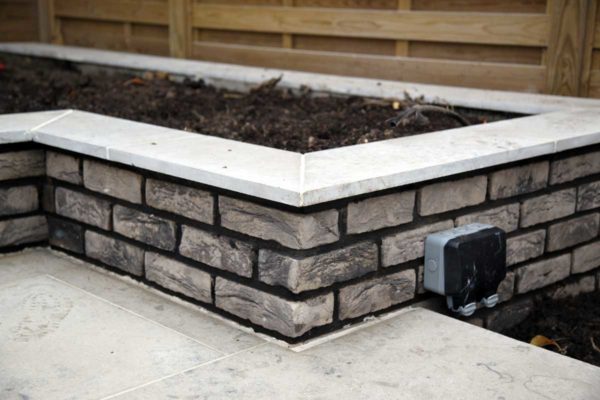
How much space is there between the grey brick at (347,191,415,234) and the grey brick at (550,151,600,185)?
932 millimetres

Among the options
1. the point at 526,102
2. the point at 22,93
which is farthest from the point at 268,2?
the point at 526,102

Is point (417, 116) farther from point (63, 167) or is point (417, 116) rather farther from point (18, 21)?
point (18, 21)

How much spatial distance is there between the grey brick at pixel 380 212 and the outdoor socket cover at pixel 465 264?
0.18 meters

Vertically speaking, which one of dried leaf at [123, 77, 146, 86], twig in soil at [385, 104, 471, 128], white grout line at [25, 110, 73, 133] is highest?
twig in soil at [385, 104, 471, 128]

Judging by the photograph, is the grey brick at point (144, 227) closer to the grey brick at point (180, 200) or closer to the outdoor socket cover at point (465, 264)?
the grey brick at point (180, 200)

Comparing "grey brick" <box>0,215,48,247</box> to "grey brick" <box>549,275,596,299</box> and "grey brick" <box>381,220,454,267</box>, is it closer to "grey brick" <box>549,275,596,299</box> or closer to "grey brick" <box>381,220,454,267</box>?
"grey brick" <box>381,220,454,267</box>

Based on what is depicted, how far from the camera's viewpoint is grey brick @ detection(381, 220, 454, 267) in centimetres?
330

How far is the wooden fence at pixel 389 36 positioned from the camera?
5.06 metres

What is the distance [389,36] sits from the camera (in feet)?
19.2

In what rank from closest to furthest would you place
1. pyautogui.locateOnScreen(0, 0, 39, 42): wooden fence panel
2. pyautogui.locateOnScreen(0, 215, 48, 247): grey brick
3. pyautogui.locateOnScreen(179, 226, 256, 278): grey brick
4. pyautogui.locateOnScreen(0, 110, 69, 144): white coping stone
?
pyautogui.locateOnScreen(179, 226, 256, 278): grey brick → pyautogui.locateOnScreen(0, 110, 69, 144): white coping stone → pyautogui.locateOnScreen(0, 215, 48, 247): grey brick → pyautogui.locateOnScreen(0, 0, 39, 42): wooden fence panel

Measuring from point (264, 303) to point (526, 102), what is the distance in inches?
90.4

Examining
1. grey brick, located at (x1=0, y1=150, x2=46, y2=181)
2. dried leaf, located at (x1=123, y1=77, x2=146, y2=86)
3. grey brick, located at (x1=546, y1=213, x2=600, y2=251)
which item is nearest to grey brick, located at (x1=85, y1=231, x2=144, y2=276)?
grey brick, located at (x1=0, y1=150, x2=46, y2=181)

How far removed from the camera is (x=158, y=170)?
3430 mm

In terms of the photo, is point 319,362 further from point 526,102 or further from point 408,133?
point 526,102
